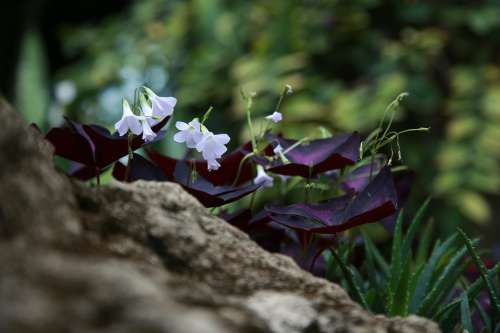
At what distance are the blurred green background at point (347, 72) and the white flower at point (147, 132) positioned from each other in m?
2.19

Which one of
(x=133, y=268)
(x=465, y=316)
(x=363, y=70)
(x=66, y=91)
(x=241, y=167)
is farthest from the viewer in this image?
(x=66, y=91)

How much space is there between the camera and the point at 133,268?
455 millimetres

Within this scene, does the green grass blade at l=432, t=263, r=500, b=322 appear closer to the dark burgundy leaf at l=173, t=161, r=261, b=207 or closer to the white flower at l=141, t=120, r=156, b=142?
the dark burgundy leaf at l=173, t=161, r=261, b=207

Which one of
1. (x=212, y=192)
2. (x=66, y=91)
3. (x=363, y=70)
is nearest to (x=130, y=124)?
(x=212, y=192)

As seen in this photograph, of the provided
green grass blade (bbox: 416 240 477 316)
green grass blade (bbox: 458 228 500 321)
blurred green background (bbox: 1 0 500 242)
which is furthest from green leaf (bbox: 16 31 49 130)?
green grass blade (bbox: 458 228 500 321)

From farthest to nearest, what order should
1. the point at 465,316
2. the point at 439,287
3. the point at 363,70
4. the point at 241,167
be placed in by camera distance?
1. the point at 363,70
2. the point at 241,167
3. the point at 439,287
4. the point at 465,316

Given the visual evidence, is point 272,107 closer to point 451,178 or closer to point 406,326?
point 451,178

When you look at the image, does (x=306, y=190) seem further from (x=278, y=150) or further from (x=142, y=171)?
(x=142, y=171)

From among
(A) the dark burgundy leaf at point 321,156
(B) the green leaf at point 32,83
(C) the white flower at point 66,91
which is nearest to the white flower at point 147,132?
(A) the dark burgundy leaf at point 321,156

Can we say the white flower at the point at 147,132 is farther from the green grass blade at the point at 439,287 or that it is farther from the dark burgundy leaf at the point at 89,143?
the green grass blade at the point at 439,287

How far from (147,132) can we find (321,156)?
224 mm

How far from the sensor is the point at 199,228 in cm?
62

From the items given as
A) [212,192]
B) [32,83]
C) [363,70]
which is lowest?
[212,192]

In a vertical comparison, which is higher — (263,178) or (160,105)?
(160,105)
